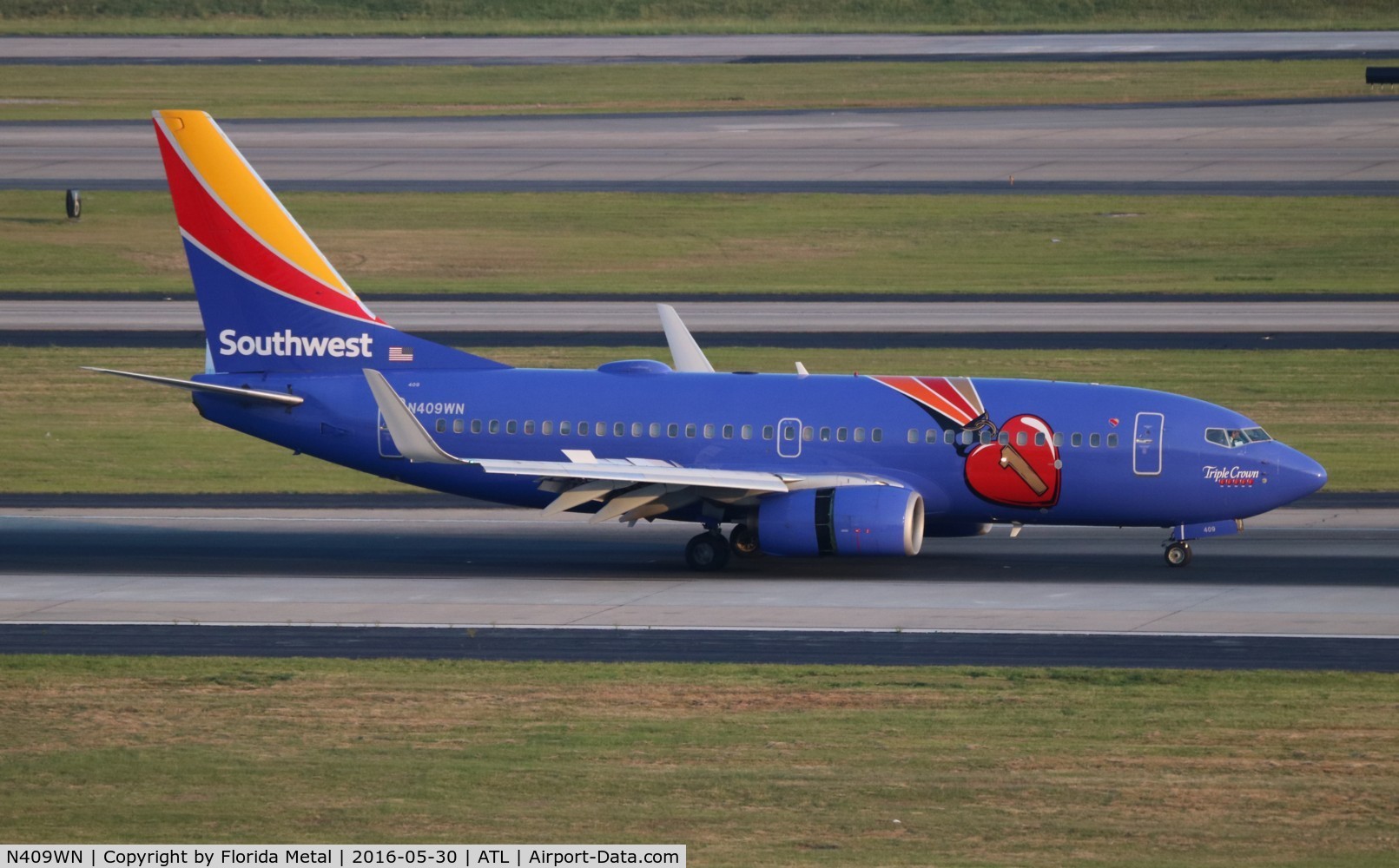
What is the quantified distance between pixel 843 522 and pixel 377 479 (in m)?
16.2

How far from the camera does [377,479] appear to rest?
48.9m

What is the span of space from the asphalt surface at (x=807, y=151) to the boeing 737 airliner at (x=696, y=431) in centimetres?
4453

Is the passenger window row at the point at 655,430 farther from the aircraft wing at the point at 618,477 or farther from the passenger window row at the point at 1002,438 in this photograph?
the passenger window row at the point at 1002,438

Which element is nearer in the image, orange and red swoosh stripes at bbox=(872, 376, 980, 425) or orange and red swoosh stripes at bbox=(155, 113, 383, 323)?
orange and red swoosh stripes at bbox=(872, 376, 980, 425)

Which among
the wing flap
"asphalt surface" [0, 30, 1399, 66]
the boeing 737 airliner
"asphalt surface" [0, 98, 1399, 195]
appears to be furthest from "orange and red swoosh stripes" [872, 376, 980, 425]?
"asphalt surface" [0, 30, 1399, 66]

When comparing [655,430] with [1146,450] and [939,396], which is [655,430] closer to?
[939,396]

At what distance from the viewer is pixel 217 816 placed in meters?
22.8

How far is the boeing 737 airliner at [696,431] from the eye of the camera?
3772cm

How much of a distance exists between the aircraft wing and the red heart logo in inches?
80.6

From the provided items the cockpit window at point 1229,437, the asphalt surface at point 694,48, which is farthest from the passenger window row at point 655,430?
the asphalt surface at point 694,48

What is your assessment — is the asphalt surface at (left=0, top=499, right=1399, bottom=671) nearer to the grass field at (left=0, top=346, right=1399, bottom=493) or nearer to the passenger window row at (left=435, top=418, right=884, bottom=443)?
the passenger window row at (left=435, top=418, right=884, bottom=443)

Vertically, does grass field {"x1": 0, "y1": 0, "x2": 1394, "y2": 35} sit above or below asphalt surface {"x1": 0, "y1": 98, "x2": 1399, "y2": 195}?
above

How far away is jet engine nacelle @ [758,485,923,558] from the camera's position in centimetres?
3691

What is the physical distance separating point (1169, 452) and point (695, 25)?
106m
